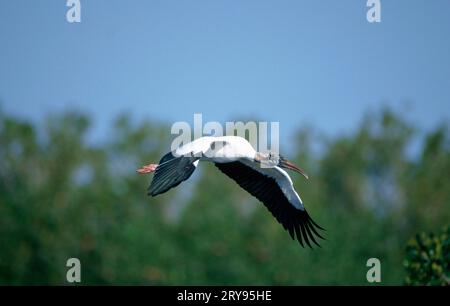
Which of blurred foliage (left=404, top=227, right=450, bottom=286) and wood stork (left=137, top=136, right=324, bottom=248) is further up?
wood stork (left=137, top=136, right=324, bottom=248)

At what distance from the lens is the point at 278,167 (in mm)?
12602

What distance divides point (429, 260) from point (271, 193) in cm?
236

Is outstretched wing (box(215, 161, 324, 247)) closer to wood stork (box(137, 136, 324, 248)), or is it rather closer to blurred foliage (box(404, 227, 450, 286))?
wood stork (box(137, 136, 324, 248))

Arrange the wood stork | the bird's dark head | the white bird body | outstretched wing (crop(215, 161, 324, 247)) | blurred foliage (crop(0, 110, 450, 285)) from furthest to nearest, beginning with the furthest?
blurred foliage (crop(0, 110, 450, 285)), outstretched wing (crop(215, 161, 324, 247)), the bird's dark head, the wood stork, the white bird body

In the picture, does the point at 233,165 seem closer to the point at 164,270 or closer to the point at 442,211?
the point at 164,270

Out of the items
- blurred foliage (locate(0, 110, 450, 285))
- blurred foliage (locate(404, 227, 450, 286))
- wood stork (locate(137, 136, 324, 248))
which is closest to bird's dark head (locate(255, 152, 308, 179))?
wood stork (locate(137, 136, 324, 248))

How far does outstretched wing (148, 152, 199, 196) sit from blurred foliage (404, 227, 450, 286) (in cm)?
342

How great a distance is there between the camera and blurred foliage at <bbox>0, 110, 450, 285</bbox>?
34750mm

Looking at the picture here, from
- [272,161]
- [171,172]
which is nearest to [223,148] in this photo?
[272,161]

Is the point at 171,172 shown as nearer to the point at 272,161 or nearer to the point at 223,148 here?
the point at 223,148
